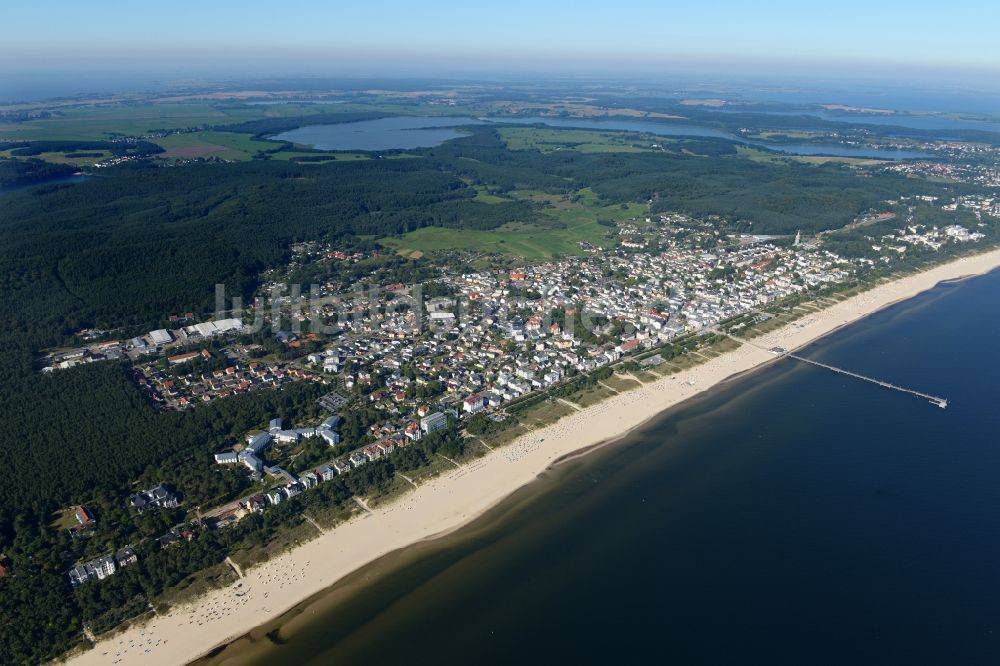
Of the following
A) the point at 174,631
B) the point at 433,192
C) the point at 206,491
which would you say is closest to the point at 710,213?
the point at 433,192

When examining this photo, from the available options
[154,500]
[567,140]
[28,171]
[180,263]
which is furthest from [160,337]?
[567,140]

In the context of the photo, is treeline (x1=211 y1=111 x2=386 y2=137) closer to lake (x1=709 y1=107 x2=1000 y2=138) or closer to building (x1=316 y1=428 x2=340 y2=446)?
lake (x1=709 y1=107 x2=1000 y2=138)

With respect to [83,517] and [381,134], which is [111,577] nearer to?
[83,517]

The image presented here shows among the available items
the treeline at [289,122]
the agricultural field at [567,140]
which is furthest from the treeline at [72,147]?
the agricultural field at [567,140]

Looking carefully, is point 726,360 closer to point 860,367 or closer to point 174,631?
point 860,367

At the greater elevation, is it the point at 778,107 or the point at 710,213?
the point at 778,107

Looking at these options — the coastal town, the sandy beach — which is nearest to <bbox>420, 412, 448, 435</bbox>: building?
the coastal town

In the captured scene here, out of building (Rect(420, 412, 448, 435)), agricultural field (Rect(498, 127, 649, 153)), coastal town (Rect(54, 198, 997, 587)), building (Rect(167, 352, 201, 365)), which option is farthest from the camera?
agricultural field (Rect(498, 127, 649, 153))

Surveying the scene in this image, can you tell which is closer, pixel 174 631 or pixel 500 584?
pixel 174 631
